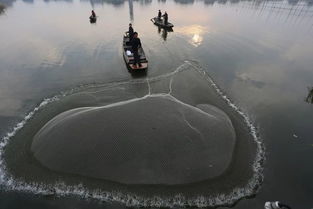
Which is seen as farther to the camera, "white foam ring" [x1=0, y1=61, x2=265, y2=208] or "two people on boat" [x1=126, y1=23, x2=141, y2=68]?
"two people on boat" [x1=126, y1=23, x2=141, y2=68]

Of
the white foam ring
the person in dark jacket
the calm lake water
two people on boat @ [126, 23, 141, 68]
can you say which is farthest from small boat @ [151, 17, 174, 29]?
the white foam ring

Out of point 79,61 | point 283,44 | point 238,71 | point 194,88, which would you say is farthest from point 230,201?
point 283,44

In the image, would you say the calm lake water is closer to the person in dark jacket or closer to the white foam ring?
the white foam ring

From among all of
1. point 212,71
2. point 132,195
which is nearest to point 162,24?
point 212,71

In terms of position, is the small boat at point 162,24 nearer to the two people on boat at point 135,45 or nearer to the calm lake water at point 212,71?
the calm lake water at point 212,71

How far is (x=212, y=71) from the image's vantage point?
1521 centimetres

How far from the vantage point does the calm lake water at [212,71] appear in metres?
7.40

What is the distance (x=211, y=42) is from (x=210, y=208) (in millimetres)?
19612

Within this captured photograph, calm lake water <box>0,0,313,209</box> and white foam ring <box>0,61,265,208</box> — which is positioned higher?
white foam ring <box>0,61,265,208</box>

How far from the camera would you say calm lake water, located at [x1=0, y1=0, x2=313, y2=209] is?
24.3 feet

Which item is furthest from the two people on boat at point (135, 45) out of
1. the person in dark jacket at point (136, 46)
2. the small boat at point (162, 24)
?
the small boat at point (162, 24)

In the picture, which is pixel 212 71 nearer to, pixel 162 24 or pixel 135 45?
pixel 135 45

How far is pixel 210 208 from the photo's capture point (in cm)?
629

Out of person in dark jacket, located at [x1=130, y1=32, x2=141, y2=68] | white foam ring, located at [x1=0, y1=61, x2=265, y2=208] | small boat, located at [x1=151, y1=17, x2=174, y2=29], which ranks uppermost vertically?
person in dark jacket, located at [x1=130, y1=32, x2=141, y2=68]
